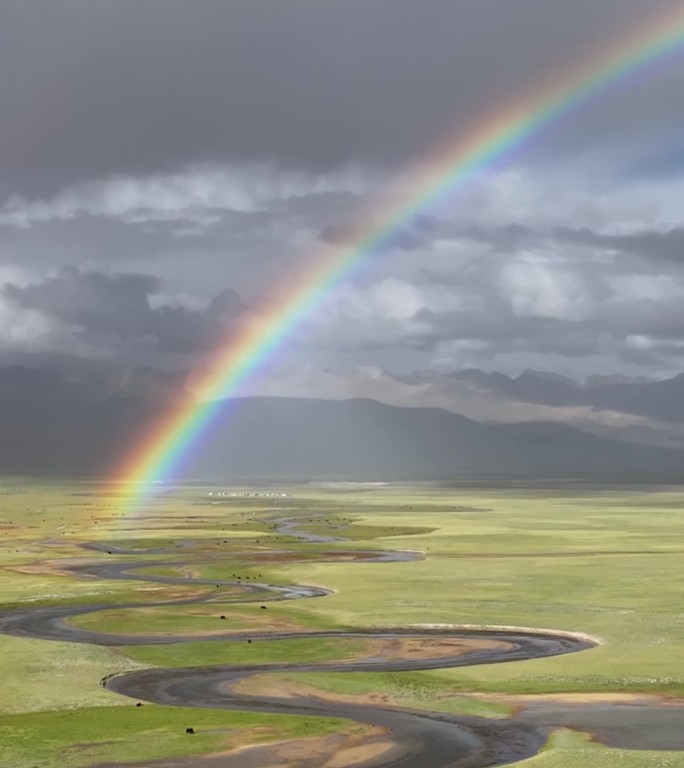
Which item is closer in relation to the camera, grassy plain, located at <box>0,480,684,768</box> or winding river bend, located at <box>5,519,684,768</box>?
winding river bend, located at <box>5,519,684,768</box>

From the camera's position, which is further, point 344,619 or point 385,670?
point 344,619

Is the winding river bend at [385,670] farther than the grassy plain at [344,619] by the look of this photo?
No

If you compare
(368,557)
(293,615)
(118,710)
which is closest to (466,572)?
(368,557)

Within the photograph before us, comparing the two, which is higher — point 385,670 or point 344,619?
point 344,619
